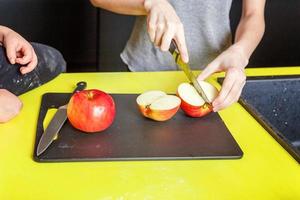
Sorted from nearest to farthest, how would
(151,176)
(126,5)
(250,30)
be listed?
(151,176), (126,5), (250,30)

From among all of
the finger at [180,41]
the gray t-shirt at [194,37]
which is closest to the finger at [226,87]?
the finger at [180,41]

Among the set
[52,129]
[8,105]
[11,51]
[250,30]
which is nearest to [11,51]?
[11,51]

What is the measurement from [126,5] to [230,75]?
12.8 inches

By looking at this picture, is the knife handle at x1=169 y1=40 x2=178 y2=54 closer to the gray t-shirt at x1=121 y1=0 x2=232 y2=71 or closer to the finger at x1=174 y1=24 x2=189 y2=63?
the finger at x1=174 y1=24 x2=189 y2=63

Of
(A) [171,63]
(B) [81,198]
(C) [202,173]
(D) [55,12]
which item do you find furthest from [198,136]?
(D) [55,12]

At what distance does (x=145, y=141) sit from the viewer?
817mm

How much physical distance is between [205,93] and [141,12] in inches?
10.8

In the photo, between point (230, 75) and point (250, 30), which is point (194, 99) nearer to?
point (230, 75)

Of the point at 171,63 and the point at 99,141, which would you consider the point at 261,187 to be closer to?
the point at 99,141

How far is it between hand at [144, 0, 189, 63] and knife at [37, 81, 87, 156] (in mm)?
239

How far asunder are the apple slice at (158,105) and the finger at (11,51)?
30 cm

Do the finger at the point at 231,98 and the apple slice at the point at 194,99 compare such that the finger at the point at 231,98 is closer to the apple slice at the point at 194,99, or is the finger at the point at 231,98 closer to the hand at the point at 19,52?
the apple slice at the point at 194,99

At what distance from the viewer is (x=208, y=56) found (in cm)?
131

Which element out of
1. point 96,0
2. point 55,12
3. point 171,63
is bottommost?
point 55,12
